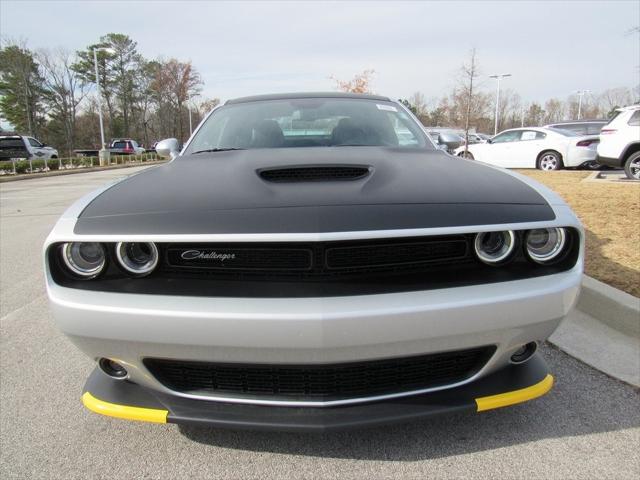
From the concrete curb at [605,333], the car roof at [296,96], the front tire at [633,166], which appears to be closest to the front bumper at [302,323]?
the concrete curb at [605,333]

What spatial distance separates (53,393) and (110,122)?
64.9 meters

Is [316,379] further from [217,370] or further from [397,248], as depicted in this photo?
[397,248]

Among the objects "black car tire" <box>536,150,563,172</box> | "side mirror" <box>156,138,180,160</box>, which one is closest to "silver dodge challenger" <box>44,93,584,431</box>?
"side mirror" <box>156,138,180,160</box>

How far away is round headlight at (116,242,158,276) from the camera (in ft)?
5.64

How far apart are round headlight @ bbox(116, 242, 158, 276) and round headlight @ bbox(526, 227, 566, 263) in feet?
4.66

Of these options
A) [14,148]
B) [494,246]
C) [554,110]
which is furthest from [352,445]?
[554,110]

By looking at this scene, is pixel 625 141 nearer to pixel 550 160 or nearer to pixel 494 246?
pixel 550 160

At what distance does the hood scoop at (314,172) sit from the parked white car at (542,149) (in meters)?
11.5

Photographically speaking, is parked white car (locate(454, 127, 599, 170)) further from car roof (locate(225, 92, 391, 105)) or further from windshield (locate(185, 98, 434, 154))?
windshield (locate(185, 98, 434, 154))

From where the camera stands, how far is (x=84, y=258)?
1.76 meters

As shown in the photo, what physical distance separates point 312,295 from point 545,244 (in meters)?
0.96

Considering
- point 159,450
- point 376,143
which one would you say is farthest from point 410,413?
point 376,143

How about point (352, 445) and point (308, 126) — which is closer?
point (352, 445)

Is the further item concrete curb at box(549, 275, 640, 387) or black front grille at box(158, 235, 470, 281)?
concrete curb at box(549, 275, 640, 387)
